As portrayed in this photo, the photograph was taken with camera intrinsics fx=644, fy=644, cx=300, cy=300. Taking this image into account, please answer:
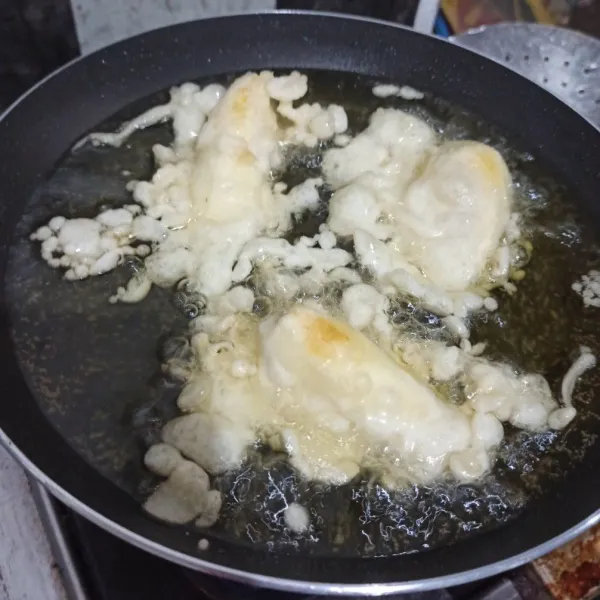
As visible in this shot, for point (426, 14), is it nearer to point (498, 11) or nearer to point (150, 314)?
point (498, 11)

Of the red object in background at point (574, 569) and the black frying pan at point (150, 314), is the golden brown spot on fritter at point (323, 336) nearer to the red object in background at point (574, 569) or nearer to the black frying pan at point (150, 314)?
the black frying pan at point (150, 314)

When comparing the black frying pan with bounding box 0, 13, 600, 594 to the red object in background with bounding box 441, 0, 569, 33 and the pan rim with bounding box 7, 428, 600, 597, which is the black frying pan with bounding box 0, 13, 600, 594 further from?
the red object in background with bounding box 441, 0, 569, 33

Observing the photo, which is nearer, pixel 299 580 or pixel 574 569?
pixel 299 580

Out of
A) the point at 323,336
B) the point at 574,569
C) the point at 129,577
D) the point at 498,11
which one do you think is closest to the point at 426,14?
the point at 498,11

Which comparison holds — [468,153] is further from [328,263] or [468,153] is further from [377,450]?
[377,450]

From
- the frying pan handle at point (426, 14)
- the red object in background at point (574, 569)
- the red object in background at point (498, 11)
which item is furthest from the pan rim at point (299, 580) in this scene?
the red object in background at point (498, 11)

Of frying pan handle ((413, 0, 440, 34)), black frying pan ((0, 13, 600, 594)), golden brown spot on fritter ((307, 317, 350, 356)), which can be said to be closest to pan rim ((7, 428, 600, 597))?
black frying pan ((0, 13, 600, 594))
